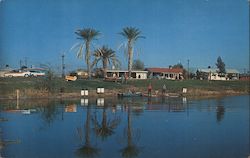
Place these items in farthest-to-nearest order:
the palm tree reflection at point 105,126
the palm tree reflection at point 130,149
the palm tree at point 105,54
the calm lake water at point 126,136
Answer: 1. the palm tree at point 105,54
2. the palm tree reflection at point 105,126
3. the calm lake water at point 126,136
4. the palm tree reflection at point 130,149

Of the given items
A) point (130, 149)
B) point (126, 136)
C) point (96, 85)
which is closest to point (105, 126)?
point (126, 136)

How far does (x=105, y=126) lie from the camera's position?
9609mm

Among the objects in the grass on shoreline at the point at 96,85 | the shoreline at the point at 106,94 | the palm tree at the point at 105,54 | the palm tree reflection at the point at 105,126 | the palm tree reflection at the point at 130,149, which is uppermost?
the palm tree at the point at 105,54

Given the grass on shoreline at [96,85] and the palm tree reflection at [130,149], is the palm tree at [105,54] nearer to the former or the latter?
the palm tree reflection at [130,149]

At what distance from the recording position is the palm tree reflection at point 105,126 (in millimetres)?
8459

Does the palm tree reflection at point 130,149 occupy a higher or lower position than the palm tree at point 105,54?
lower

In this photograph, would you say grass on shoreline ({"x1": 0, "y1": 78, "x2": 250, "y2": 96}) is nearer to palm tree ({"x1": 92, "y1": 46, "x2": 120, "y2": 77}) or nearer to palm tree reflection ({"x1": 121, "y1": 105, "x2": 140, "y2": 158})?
palm tree ({"x1": 92, "y1": 46, "x2": 120, "y2": 77})

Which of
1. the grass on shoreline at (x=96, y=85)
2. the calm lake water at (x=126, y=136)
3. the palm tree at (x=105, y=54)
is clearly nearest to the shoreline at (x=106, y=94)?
the grass on shoreline at (x=96, y=85)

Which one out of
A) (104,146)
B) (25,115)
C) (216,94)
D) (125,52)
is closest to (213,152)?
(104,146)

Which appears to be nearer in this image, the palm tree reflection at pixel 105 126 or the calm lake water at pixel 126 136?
the calm lake water at pixel 126 136

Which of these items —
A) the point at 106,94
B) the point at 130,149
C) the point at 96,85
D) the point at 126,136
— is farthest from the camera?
the point at 96,85

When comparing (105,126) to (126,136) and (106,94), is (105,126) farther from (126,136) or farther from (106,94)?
(106,94)

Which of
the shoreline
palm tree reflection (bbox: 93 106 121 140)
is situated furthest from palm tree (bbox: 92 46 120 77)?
the shoreline

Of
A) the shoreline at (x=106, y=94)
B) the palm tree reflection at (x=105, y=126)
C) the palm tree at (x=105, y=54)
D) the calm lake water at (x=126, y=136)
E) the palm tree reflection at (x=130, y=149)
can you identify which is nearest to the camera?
the palm tree reflection at (x=130, y=149)
